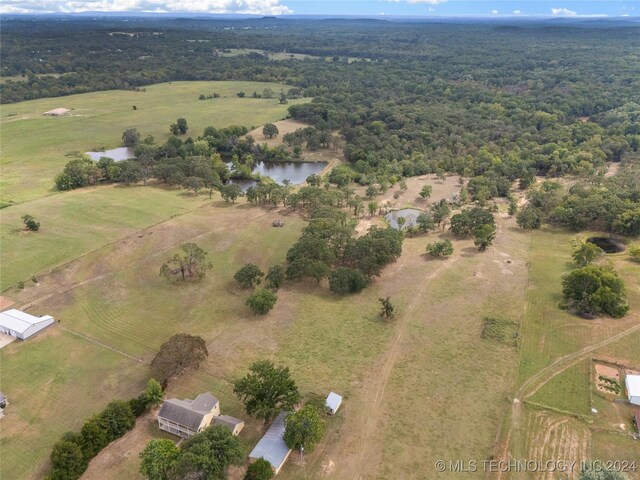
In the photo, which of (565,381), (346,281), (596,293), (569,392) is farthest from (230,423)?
(596,293)

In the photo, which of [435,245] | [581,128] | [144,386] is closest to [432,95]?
[581,128]

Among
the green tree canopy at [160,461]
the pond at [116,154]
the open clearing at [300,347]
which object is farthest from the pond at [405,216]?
the pond at [116,154]

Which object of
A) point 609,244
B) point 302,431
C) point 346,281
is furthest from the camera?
point 609,244

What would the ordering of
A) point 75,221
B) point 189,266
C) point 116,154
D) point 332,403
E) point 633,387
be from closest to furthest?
point 332,403, point 633,387, point 189,266, point 75,221, point 116,154

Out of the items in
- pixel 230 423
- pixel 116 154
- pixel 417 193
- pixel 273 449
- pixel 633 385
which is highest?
pixel 633 385

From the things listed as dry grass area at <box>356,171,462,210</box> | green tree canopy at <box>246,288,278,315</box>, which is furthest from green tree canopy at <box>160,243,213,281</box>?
dry grass area at <box>356,171,462,210</box>

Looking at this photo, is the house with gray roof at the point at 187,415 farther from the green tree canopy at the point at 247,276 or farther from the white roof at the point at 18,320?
the white roof at the point at 18,320

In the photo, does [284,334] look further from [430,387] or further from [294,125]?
[294,125]

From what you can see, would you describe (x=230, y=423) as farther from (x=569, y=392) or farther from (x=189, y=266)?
(x=569, y=392)
